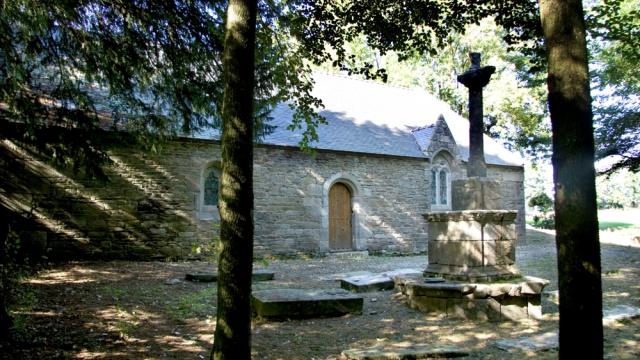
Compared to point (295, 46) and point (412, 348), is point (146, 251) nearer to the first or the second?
point (295, 46)

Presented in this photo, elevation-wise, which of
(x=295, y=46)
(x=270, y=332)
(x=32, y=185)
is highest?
(x=295, y=46)

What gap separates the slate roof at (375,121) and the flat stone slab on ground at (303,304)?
7738 millimetres

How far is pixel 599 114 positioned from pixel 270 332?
A: 39.6ft

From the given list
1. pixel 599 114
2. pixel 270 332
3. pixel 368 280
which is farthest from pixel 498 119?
pixel 270 332

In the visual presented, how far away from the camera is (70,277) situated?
8602 millimetres

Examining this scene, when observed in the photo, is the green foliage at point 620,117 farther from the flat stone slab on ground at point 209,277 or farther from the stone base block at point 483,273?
the flat stone slab on ground at point 209,277

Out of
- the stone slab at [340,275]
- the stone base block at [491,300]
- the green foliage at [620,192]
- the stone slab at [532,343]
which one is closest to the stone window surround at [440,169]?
the stone slab at [340,275]

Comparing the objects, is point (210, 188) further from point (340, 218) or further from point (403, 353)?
point (403, 353)

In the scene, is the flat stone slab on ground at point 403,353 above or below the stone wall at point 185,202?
below

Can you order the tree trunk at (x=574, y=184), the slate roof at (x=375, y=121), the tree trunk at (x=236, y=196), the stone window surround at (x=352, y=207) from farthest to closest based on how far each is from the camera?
the slate roof at (x=375, y=121)
the stone window surround at (x=352, y=207)
the tree trunk at (x=236, y=196)
the tree trunk at (x=574, y=184)

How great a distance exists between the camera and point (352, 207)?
15.5 meters

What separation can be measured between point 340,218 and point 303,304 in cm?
911

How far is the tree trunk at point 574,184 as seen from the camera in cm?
271

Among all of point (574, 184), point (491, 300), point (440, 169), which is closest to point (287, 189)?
point (440, 169)
